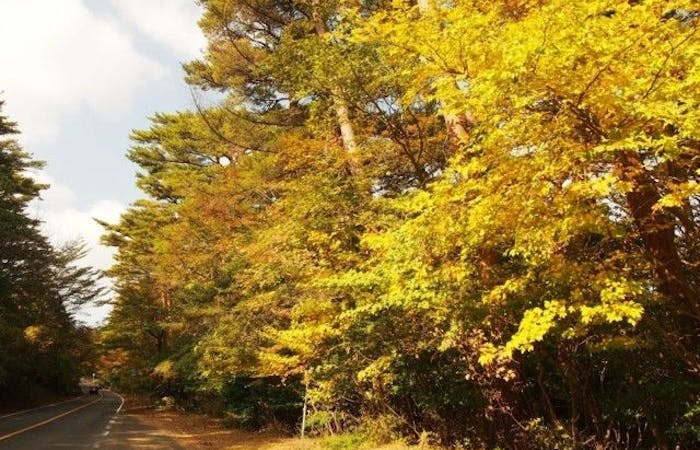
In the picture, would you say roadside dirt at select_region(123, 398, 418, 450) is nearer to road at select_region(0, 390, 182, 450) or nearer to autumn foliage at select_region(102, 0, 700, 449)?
road at select_region(0, 390, 182, 450)

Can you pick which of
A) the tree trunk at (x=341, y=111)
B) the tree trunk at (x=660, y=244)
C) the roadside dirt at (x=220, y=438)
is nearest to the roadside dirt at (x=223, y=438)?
the roadside dirt at (x=220, y=438)

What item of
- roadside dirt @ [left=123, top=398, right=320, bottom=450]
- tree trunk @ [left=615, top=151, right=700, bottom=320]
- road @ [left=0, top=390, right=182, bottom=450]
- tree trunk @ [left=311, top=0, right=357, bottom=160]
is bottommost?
roadside dirt @ [left=123, top=398, right=320, bottom=450]

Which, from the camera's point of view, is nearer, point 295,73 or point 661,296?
point 661,296

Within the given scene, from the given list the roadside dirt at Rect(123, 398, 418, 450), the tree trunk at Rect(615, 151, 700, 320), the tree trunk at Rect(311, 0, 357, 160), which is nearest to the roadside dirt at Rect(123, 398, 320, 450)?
the roadside dirt at Rect(123, 398, 418, 450)

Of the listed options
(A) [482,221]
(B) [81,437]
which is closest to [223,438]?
(B) [81,437]

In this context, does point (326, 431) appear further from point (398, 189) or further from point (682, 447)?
point (682, 447)

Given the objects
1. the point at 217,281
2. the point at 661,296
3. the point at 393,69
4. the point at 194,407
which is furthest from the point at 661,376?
the point at 194,407

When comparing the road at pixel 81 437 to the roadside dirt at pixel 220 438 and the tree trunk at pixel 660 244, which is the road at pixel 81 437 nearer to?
the roadside dirt at pixel 220 438

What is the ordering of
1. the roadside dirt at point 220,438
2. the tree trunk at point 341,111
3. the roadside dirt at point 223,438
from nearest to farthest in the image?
the tree trunk at point 341,111, the roadside dirt at point 223,438, the roadside dirt at point 220,438

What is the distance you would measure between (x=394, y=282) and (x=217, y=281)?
14.6 m

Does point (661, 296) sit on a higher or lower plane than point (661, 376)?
higher

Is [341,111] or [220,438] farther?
[220,438]

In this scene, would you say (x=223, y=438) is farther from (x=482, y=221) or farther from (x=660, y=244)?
(x=660, y=244)

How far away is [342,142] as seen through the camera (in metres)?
14.8
